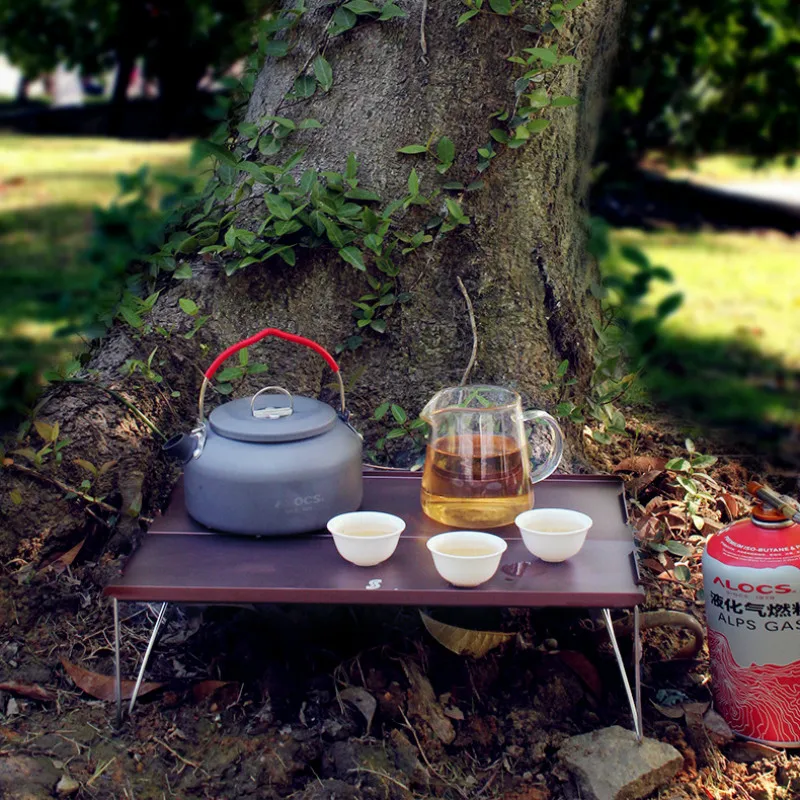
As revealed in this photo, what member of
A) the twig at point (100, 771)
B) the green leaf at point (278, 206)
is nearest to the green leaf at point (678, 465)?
the green leaf at point (278, 206)

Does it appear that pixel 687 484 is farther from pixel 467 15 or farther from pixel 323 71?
pixel 323 71

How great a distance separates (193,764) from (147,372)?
1.01 metres

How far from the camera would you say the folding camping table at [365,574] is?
6.26 ft

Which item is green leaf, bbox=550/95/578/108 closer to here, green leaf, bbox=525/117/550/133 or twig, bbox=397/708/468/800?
green leaf, bbox=525/117/550/133

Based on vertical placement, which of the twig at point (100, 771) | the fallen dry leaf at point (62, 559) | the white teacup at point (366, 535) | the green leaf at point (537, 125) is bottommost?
the twig at point (100, 771)

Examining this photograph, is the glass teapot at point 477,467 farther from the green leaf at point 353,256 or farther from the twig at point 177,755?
the twig at point 177,755

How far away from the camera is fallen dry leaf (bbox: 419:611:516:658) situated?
7.34 feet

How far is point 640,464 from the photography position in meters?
2.93

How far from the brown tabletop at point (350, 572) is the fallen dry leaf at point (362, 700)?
1.02 feet

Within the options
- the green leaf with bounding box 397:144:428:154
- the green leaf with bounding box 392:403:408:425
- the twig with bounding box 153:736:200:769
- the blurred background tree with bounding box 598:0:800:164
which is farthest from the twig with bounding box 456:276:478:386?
the blurred background tree with bounding box 598:0:800:164

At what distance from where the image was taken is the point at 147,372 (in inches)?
106

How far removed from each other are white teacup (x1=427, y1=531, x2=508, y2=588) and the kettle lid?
34 centimetres

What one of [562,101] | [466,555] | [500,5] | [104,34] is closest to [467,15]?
[500,5]

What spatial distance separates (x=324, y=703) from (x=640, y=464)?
117cm
